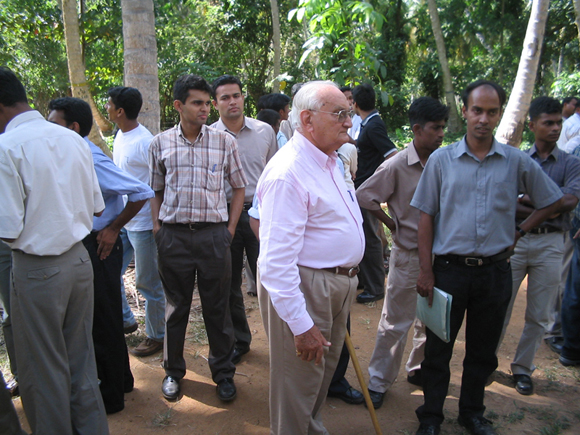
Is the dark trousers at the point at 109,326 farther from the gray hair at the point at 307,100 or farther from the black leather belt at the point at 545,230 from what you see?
the black leather belt at the point at 545,230

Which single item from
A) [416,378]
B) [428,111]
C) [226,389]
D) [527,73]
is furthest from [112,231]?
[527,73]

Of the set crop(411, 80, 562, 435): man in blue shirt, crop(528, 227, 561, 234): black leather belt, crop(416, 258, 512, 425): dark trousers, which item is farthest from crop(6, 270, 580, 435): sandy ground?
crop(528, 227, 561, 234): black leather belt

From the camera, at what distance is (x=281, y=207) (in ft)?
7.58

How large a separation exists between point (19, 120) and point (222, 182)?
4.69ft

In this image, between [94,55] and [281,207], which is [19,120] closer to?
[281,207]

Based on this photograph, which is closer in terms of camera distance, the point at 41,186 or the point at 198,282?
the point at 41,186

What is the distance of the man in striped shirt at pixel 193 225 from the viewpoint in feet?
11.6

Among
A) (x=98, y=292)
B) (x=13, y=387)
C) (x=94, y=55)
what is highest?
(x=94, y=55)

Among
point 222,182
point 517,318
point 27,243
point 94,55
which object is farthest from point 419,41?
point 27,243

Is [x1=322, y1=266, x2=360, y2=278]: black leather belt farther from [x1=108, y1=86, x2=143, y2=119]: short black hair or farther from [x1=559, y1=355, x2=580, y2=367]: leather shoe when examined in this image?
[x1=559, y1=355, x2=580, y2=367]: leather shoe

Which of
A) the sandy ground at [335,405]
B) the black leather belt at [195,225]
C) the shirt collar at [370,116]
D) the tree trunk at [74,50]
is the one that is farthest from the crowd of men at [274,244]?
the tree trunk at [74,50]

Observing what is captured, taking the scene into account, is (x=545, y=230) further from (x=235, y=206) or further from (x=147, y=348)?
(x=147, y=348)

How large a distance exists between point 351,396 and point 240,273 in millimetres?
1391

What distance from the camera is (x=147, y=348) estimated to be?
4.37 metres
